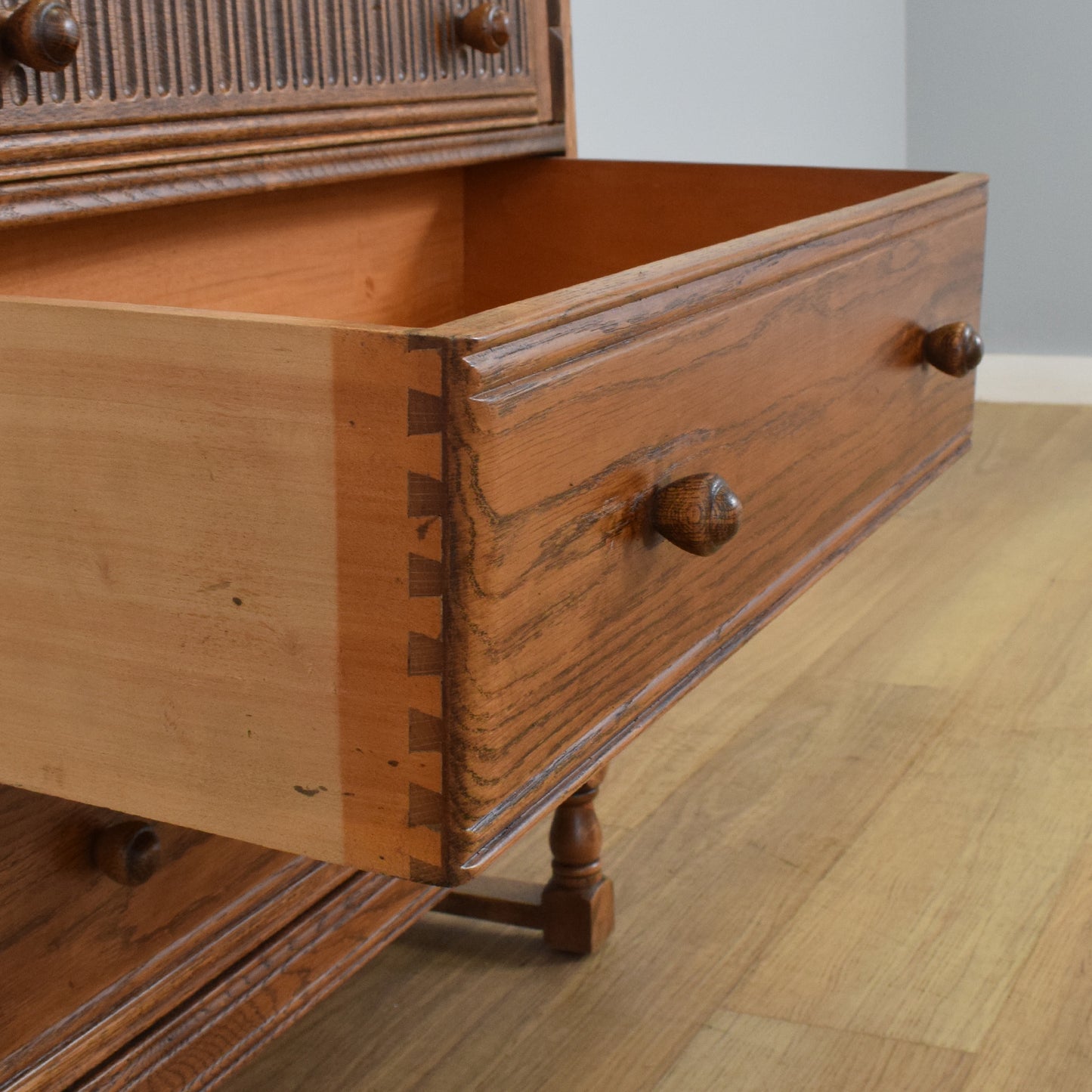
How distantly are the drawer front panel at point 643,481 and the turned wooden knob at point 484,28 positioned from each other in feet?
1.07

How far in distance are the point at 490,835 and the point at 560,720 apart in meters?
0.05

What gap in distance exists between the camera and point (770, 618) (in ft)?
2.32

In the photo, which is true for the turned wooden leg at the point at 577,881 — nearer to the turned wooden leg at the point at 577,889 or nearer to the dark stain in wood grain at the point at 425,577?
the turned wooden leg at the point at 577,889

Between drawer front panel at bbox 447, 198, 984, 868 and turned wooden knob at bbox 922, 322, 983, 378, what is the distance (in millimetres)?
13

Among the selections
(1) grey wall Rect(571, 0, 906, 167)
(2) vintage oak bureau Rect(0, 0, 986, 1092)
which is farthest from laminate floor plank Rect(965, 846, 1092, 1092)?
(1) grey wall Rect(571, 0, 906, 167)

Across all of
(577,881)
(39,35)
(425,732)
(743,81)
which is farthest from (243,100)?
(743,81)

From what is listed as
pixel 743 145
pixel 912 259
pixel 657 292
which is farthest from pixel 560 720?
pixel 743 145

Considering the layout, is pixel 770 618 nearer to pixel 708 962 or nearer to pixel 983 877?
pixel 708 962

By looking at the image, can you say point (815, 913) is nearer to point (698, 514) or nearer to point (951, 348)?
point (951, 348)

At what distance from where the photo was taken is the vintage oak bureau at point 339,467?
44 cm

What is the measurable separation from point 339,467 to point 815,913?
884 mm

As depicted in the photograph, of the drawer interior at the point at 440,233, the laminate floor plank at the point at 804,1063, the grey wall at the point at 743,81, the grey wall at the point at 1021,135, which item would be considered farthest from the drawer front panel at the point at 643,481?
the grey wall at the point at 1021,135

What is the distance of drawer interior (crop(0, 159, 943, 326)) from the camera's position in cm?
82

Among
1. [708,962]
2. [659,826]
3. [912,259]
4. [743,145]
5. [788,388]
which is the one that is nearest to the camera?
[788,388]
